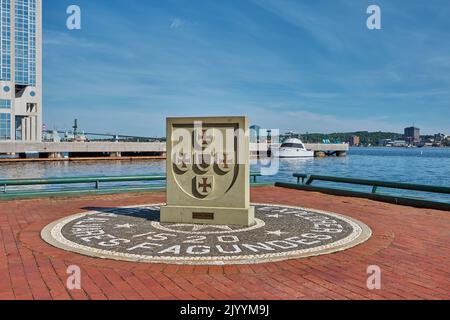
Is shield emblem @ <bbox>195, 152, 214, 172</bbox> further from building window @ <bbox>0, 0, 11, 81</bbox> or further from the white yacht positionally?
building window @ <bbox>0, 0, 11, 81</bbox>

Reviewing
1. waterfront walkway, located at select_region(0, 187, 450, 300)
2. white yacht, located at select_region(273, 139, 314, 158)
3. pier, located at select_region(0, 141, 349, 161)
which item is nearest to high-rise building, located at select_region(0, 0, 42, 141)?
pier, located at select_region(0, 141, 349, 161)

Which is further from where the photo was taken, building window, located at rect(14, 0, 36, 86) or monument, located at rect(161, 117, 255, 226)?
building window, located at rect(14, 0, 36, 86)

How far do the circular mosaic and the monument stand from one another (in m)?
0.30

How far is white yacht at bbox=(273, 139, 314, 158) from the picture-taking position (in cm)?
8469

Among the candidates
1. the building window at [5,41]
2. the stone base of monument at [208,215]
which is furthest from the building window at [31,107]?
the stone base of monument at [208,215]

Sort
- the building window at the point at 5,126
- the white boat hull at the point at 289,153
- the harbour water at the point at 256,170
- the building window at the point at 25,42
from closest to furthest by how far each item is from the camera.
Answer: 1. the harbour water at the point at 256,170
2. the building window at the point at 5,126
3. the building window at the point at 25,42
4. the white boat hull at the point at 289,153

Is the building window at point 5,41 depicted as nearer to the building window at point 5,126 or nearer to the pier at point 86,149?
the building window at point 5,126

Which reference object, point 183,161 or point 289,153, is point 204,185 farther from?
point 289,153

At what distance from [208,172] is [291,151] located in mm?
79208

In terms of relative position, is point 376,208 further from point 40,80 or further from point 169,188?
point 40,80

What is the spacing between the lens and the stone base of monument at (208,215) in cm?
731

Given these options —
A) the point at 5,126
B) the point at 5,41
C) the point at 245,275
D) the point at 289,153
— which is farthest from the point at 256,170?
the point at 5,41
